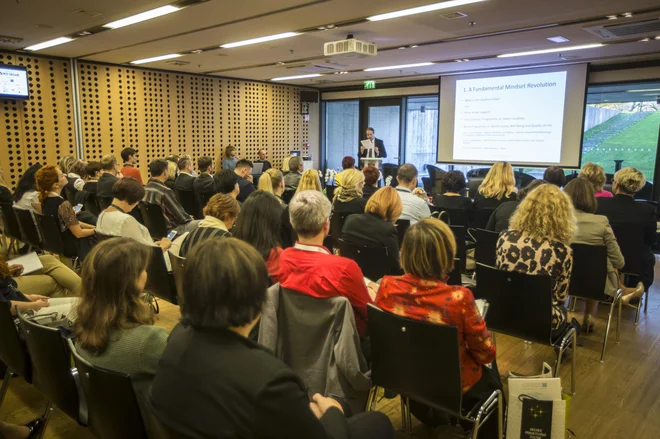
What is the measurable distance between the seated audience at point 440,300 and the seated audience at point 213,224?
1501 millimetres

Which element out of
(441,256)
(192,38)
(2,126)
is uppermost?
(192,38)

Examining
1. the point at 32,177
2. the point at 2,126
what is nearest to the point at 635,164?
the point at 32,177

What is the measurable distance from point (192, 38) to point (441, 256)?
6194 millimetres

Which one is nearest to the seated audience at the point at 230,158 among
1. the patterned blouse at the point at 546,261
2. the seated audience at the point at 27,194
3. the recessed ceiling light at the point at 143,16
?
the recessed ceiling light at the point at 143,16

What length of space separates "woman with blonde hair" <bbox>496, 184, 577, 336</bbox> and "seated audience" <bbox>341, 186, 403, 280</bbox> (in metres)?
0.86

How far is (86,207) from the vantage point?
6.14 m

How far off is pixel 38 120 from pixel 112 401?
28.8 ft

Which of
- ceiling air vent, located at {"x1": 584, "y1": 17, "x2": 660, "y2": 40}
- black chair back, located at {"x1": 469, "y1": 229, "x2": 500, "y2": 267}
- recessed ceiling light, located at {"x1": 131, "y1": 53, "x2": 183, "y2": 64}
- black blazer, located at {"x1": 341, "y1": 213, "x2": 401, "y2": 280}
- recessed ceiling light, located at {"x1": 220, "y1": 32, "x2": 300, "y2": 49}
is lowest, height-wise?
black chair back, located at {"x1": 469, "y1": 229, "x2": 500, "y2": 267}

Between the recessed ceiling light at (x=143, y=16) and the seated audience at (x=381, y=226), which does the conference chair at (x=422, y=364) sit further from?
the recessed ceiling light at (x=143, y=16)

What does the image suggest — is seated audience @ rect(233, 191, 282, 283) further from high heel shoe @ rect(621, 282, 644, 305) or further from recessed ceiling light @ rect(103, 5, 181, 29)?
recessed ceiling light @ rect(103, 5, 181, 29)

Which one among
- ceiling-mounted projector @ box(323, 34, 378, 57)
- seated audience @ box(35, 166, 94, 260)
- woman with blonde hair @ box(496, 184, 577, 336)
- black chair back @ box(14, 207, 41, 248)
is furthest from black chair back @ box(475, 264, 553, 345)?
black chair back @ box(14, 207, 41, 248)

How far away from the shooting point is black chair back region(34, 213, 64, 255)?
460 centimetres

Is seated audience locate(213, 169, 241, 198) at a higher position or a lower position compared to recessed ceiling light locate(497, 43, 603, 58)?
lower

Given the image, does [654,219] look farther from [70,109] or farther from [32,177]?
[70,109]
